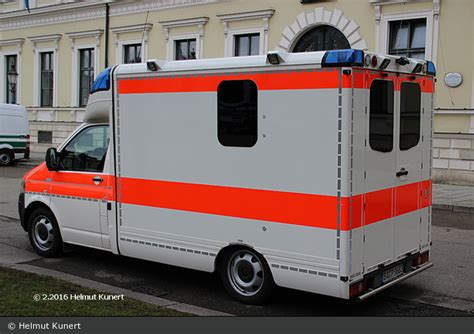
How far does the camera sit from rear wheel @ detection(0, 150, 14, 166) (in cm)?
2452

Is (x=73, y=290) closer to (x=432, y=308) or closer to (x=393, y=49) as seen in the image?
(x=432, y=308)

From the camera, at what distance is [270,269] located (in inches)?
233

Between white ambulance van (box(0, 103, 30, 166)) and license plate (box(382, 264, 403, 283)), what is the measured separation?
2104 cm

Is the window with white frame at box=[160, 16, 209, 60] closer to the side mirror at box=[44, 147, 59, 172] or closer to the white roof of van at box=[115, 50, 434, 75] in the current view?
the side mirror at box=[44, 147, 59, 172]

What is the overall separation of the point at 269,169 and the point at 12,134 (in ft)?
69.0

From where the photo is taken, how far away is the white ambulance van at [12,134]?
24.4 m

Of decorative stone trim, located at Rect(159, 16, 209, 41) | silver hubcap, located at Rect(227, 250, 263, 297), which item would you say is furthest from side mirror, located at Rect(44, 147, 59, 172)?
decorative stone trim, located at Rect(159, 16, 209, 41)

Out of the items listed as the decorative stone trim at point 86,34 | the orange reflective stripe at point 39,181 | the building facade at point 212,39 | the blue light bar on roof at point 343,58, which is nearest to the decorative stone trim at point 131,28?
the building facade at point 212,39

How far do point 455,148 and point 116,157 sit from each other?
13.3 meters

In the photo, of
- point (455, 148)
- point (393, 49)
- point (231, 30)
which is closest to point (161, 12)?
point (231, 30)

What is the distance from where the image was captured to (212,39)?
23766mm

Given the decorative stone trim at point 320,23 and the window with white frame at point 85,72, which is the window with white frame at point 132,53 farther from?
the decorative stone trim at point 320,23

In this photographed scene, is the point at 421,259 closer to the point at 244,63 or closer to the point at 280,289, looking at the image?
the point at 280,289

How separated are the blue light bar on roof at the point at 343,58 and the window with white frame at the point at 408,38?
14.3 meters
